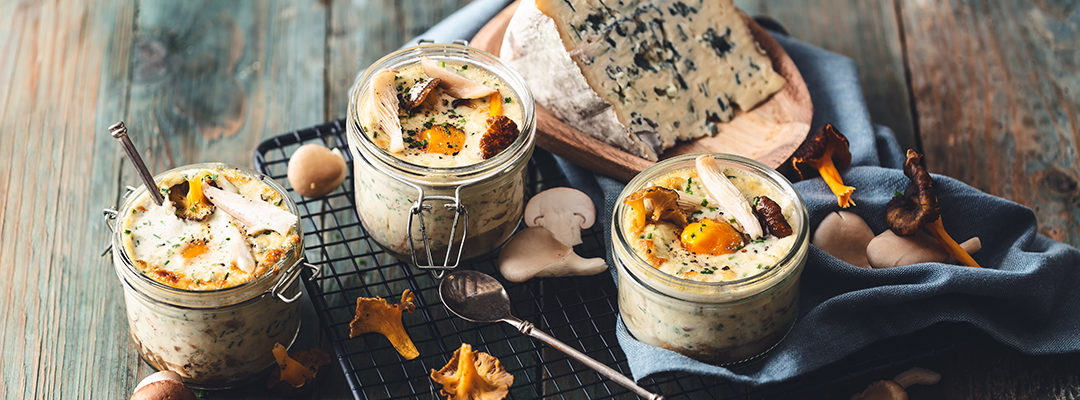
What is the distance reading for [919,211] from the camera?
2781 mm

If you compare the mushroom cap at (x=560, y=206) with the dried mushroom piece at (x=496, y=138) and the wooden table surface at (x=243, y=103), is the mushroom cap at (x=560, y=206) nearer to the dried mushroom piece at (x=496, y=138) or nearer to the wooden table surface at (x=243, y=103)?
the dried mushroom piece at (x=496, y=138)

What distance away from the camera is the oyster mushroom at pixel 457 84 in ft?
9.22

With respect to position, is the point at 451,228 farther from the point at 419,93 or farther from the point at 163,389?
the point at 163,389

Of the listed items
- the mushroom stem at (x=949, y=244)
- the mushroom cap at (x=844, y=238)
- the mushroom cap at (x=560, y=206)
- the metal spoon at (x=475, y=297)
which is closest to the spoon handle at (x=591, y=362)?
the metal spoon at (x=475, y=297)

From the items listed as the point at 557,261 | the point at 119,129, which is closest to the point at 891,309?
the point at 557,261

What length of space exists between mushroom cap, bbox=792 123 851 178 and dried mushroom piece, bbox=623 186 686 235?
608 mm

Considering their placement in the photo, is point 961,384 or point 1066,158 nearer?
point 961,384

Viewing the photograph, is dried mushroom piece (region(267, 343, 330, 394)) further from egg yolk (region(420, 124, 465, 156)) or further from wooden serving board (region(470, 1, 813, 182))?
wooden serving board (region(470, 1, 813, 182))

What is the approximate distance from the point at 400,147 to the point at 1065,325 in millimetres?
1845

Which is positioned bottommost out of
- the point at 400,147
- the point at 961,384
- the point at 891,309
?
the point at 961,384

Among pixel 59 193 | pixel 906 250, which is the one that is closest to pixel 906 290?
pixel 906 250

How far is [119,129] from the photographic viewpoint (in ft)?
8.17

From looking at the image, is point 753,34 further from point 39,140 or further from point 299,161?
point 39,140

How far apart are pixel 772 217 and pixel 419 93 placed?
0.96 meters
